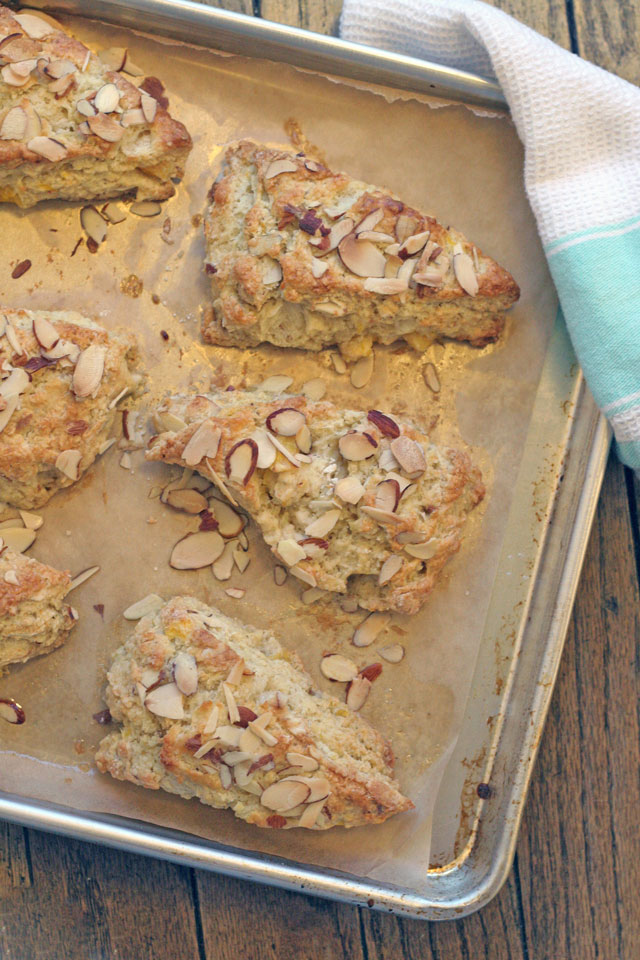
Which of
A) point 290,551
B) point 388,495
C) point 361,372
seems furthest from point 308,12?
point 290,551

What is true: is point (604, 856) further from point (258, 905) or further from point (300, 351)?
point (300, 351)

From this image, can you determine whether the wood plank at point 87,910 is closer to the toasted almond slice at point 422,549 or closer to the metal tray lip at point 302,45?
the toasted almond slice at point 422,549

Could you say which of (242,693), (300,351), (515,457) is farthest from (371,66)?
(242,693)

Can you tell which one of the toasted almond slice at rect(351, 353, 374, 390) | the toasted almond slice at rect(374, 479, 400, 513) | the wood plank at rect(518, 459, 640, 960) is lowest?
the wood plank at rect(518, 459, 640, 960)

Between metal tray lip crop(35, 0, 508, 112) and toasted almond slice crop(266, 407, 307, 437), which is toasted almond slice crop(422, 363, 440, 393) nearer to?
toasted almond slice crop(266, 407, 307, 437)

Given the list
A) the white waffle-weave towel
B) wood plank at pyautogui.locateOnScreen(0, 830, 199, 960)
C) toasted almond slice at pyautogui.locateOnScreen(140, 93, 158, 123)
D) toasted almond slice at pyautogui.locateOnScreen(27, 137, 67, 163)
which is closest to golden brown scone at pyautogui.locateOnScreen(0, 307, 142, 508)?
toasted almond slice at pyautogui.locateOnScreen(27, 137, 67, 163)

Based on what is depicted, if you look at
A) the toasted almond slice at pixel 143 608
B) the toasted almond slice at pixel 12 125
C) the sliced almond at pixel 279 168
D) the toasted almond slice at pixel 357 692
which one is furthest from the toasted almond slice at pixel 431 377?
the toasted almond slice at pixel 12 125
